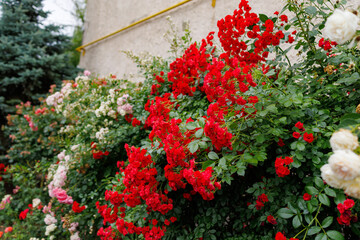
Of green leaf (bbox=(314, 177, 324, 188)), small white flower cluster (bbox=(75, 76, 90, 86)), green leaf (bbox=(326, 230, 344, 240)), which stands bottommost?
green leaf (bbox=(326, 230, 344, 240))

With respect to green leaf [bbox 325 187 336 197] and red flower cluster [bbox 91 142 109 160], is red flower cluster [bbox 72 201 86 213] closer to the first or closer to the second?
red flower cluster [bbox 91 142 109 160]


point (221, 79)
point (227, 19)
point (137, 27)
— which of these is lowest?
point (221, 79)

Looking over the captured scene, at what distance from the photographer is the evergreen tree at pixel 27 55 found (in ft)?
15.0

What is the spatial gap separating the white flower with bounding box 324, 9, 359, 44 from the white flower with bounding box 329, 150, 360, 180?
0.33 meters

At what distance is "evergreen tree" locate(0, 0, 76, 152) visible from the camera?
15.0 feet

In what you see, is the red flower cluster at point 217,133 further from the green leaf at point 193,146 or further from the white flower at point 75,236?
the white flower at point 75,236

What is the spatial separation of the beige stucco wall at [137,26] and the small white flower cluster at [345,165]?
1.95m

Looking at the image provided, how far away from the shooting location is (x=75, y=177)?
7.72 feet

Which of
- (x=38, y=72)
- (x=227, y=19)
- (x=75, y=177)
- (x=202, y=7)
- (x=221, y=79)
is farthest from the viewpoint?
(x=38, y=72)

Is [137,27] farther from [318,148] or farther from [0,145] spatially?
[318,148]

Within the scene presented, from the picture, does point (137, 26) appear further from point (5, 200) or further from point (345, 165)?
point (345, 165)

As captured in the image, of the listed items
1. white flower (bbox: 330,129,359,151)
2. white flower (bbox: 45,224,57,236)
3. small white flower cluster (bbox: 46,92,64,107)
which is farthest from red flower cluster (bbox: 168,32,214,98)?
small white flower cluster (bbox: 46,92,64,107)

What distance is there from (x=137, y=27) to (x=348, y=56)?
12.5 ft

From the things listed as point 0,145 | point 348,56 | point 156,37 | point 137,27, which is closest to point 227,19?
point 348,56
